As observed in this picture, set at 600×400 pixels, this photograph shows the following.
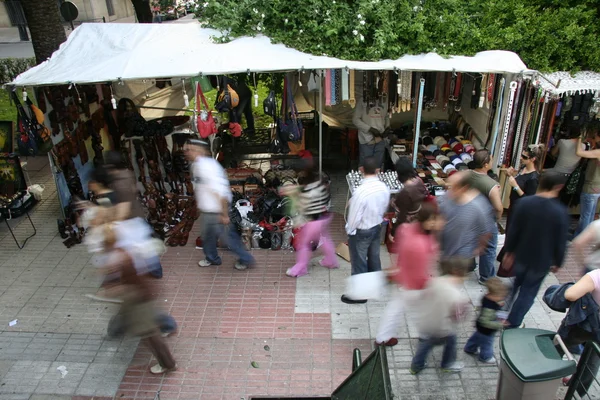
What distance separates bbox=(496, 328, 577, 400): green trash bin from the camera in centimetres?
353

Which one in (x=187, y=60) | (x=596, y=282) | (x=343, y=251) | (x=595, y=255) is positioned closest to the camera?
(x=596, y=282)

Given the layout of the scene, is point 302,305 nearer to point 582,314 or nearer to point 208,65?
point 582,314

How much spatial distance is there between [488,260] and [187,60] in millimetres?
5099

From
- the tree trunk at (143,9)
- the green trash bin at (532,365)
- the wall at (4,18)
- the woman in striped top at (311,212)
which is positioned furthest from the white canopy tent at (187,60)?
the wall at (4,18)

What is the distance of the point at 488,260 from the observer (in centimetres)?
593

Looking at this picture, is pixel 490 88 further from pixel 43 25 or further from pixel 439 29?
pixel 43 25

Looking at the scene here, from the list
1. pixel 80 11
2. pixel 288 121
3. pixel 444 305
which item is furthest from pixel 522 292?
pixel 80 11

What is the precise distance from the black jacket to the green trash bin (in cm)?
61

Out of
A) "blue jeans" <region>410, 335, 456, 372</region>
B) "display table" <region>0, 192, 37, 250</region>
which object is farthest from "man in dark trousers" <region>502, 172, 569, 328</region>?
"display table" <region>0, 192, 37, 250</region>

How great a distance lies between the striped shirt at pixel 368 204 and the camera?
5266 millimetres

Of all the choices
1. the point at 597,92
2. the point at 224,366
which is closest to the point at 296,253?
the point at 224,366

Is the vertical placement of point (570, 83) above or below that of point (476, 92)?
above

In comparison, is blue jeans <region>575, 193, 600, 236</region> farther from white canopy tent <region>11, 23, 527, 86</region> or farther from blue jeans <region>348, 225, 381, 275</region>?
blue jeans <region>348, 225, 381, 275</region>

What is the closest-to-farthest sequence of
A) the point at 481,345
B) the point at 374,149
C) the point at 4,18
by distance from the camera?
1. the point at 481,345
2. the point at 374,149
3. the point at 4,18
